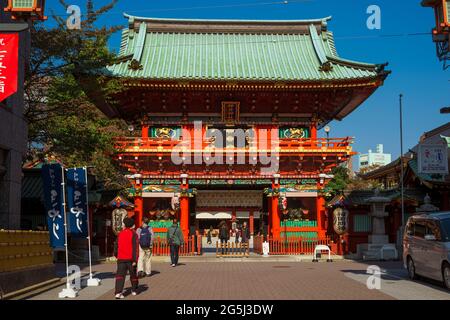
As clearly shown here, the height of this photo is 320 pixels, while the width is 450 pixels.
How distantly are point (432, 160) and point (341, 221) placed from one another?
5.67 metres

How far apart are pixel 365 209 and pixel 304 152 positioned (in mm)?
4401

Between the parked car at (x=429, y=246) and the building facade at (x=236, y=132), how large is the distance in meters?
11.4

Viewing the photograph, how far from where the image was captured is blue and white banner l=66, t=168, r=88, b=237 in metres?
15.2

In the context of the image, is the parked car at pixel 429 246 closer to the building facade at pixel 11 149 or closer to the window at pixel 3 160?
the building facade at pixel 11 149

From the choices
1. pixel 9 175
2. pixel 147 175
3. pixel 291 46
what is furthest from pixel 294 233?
pixel 9 175

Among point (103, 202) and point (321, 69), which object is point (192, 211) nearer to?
point (103, 202)

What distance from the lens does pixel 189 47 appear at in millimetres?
32594

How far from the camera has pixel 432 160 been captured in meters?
23.8

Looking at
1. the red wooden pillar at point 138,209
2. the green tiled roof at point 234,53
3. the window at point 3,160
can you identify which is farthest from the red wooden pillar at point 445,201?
the window at point 3,160

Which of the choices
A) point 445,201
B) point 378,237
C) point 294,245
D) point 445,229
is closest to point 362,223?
point 378,237

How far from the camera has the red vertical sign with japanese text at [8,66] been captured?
1203 centimetres

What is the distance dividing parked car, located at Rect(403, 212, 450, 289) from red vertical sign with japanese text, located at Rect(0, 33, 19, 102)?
1143cm

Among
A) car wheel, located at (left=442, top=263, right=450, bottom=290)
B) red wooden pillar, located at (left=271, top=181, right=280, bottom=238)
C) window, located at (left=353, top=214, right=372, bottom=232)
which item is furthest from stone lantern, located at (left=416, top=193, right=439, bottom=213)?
car wheel, located at (left=442, top=263, right=450, bottom=290)

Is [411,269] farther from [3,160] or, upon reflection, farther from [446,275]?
[3,160]
